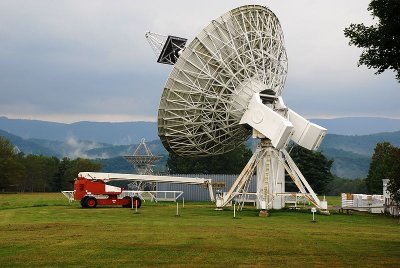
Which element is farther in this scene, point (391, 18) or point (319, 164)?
point (319, 164)

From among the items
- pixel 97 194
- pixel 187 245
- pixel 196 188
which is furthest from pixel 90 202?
pixel 196 188

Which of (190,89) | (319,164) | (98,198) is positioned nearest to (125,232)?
(190,89)

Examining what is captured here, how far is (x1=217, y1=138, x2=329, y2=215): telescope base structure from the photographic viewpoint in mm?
44438

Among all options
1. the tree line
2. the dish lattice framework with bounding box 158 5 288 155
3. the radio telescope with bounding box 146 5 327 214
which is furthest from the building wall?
the tree line

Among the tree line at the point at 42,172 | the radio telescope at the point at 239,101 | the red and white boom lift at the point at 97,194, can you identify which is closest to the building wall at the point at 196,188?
the red and white boom lift at the point at 97,194

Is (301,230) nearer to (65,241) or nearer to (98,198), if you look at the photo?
(65,241)

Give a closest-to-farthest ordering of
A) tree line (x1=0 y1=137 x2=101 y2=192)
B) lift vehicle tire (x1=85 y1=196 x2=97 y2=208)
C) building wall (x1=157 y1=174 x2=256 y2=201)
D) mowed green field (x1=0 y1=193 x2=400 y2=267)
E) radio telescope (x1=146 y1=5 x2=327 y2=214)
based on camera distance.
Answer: mowed green field (x1=0 y1=193 x2=400 y2=267)
radio telescope (x1=146 y1=5 x2=327 y2=214)
lift vehicle tire (x1=85 y1=196 x2=97 y2=208)
building wall (x1=157 y1=174 x2=256 y2=201)
tree line (x1=0 y1=137 x2=101 y2=192)

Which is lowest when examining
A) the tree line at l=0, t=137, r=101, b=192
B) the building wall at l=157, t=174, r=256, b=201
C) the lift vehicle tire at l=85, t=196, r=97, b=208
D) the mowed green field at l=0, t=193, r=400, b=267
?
the mowed green field at l=0, t=193, r=400, b=267

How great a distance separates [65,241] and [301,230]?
12814 mm

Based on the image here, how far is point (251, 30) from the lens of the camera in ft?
143

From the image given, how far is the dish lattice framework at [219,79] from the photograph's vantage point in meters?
41.9

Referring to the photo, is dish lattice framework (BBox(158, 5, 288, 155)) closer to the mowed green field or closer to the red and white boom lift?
the red and white boom lift

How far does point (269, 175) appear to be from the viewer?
4566 cm

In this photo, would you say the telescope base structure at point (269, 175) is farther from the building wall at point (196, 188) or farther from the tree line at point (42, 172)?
the tree line at point (42, 172)
